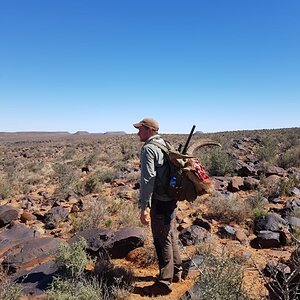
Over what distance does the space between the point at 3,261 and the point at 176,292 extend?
2.81 meters

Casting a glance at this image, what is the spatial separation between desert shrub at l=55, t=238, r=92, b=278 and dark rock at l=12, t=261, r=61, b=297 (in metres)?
0.18

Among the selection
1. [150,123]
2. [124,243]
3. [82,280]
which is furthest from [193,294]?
[150,123]

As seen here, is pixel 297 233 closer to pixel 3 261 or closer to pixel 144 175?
pixel 144 175

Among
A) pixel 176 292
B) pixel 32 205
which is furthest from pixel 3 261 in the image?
pixel 32 205

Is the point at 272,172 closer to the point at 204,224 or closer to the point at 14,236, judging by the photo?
the point at 204,224

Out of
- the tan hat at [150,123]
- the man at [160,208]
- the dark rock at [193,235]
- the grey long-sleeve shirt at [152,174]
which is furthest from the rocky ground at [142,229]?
the tan hat at [150,123]

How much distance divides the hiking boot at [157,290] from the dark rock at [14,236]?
2.94 meters

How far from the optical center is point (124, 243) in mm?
5684

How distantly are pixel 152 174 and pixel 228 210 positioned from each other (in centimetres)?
389

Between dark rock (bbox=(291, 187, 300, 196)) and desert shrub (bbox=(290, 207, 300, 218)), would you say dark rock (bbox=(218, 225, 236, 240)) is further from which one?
dark rock (bbox=(291, 187, 300, 196))

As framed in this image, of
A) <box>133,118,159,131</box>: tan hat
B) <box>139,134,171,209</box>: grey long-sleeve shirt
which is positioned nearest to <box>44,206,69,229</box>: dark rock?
<box>139,134,171,209</box>: grey long-sleeve shirt

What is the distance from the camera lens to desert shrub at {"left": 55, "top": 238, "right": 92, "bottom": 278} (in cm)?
450

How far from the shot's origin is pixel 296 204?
7.84 meters

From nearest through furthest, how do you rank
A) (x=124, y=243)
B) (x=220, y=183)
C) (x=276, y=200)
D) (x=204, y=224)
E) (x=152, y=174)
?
(x=152, y=174) < (x=124, y=243) < (x=204, y=224) < (x=276, y=200) < (x=220, y=183)
